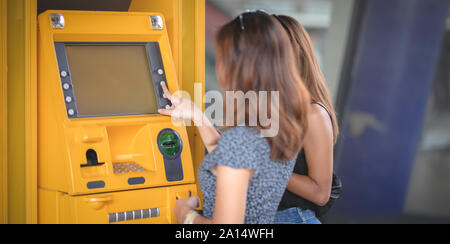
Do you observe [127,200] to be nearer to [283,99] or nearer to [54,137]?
[54,137]

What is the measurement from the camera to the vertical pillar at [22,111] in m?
1.90

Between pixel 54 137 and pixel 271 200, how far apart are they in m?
0.96

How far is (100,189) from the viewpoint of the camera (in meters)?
1.79

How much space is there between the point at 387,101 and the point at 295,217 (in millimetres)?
2882

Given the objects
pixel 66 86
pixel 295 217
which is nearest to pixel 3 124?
pixel 66 86

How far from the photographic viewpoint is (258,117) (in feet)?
4.48

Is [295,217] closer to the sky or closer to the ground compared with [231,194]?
closer to the ground

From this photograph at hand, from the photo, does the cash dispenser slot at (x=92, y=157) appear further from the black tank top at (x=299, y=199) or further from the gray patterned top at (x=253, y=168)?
the black tank top at (x=299, y=199)

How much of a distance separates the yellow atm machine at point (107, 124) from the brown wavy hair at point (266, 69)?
65 cm

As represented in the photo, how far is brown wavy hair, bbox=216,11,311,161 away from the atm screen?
0.67m

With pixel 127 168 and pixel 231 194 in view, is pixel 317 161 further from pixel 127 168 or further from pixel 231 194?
pixel 127 168

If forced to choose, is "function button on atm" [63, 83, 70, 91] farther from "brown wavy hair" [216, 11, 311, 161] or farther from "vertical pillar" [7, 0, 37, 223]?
"brown wavy hair" [216, 11, 311, 161]

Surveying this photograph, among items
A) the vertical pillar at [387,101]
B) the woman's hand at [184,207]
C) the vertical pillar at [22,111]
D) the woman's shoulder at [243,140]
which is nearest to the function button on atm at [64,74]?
the vertical pillar at [22,111]

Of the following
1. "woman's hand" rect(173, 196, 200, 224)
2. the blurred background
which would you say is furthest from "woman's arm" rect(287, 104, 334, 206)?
the blurred background
